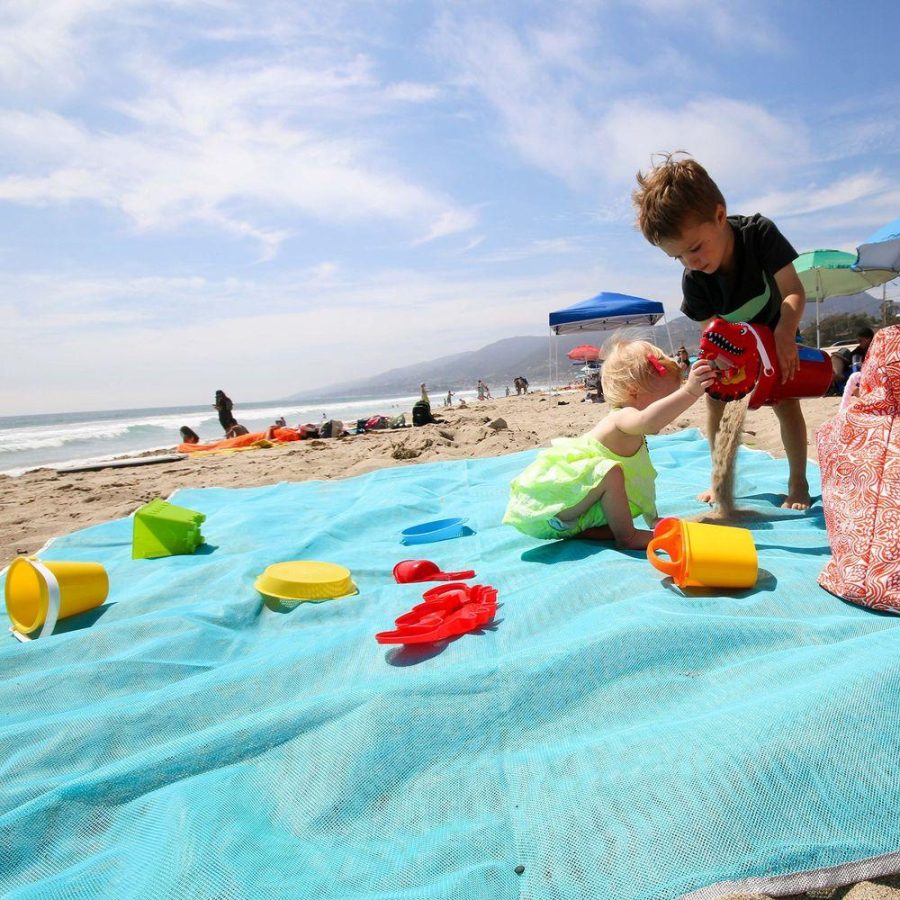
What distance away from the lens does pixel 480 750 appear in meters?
1.31

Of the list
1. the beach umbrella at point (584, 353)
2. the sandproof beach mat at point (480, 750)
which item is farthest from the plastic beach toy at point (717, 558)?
the beach umbrella at point (584, 353)

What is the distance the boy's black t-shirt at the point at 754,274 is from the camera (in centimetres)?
289

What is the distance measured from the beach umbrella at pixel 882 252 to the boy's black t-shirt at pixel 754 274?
35.7ft

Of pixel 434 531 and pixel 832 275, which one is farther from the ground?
pixel 832 275

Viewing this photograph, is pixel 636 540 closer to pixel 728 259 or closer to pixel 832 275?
pixel 728 259

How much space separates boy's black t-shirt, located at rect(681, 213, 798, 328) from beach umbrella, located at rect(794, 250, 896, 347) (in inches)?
570

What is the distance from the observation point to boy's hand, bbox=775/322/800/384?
2.67 metres

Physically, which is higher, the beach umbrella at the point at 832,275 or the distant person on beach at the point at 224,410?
the beach umbrella at the point at 832,275

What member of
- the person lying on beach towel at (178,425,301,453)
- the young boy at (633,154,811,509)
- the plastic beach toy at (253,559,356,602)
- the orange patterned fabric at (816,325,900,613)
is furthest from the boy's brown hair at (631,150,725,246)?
the person lying on beach towel at (178,425,301,453)

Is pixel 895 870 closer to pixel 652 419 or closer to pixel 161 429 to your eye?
pixel 652 419

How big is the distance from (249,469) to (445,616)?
17.8 ft

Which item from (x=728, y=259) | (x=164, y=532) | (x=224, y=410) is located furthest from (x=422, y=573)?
(x=224, y=410)

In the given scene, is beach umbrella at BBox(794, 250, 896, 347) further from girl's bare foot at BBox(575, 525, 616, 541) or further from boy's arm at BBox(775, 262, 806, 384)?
girl's bare foot at BBox(575, 525, 616, 541)

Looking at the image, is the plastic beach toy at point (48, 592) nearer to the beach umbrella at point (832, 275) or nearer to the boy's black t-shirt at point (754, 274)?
the boy's black t-shirt at point (754, 274)
